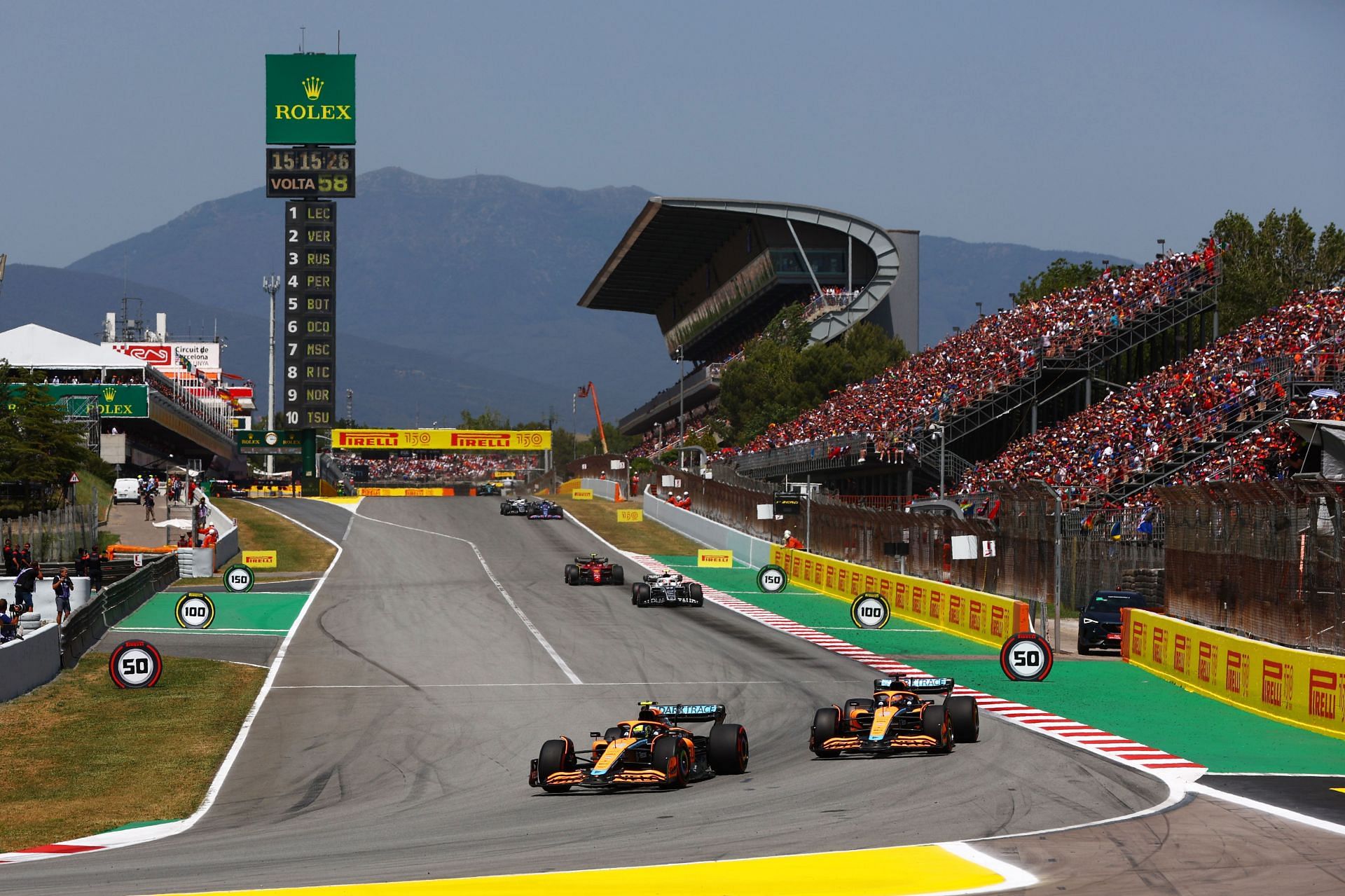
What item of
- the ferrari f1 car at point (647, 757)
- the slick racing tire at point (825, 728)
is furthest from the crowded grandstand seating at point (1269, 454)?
the ferrari f1 car at point (647, 757)

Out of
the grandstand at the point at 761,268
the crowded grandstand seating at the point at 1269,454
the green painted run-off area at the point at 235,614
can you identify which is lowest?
the green painted run-off area at the point at 235,614

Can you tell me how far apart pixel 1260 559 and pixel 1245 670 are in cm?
418

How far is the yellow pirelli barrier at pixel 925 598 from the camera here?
3347 cm

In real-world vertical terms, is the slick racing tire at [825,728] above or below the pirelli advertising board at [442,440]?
below

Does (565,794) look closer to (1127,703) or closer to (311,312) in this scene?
(1127,703)

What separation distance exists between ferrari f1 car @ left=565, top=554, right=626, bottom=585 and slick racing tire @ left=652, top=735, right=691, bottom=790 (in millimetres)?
30989

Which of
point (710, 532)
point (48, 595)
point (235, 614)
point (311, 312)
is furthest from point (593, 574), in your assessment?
point (311, 312)

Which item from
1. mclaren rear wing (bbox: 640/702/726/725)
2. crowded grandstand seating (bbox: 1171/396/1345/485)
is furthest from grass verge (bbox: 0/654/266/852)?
crowded grandstand seating (bbox: 1171/396/1345/485)

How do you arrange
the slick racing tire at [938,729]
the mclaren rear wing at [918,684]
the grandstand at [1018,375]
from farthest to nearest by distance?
the grandstand at [1018,375]
the mclaren rear wing at [918,684]
the slick racing tire at [938,729]

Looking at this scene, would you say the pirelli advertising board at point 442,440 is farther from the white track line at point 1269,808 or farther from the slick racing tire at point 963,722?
the white track line at point 1269,808

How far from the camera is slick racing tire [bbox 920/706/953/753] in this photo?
18.7m

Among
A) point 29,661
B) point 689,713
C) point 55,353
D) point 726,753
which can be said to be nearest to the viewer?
point 726,753

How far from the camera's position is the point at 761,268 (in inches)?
4616

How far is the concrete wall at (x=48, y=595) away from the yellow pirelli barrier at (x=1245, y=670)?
2580 centimetres
